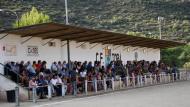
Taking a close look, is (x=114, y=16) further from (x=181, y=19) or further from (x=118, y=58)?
(x=118, y=58)

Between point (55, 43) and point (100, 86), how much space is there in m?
4.11

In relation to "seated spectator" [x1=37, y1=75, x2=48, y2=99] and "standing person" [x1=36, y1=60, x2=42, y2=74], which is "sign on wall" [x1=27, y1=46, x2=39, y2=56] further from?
"seated spectator" [x1=37, y1=75, x2=48, y2=99]

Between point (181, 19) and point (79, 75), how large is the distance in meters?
77.1

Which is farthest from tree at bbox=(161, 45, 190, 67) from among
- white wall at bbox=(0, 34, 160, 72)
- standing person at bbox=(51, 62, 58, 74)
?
standing person at bbox=(51, 62, 58, 74)

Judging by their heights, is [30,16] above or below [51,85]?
above

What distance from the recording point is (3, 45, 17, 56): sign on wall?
27341 millimetres

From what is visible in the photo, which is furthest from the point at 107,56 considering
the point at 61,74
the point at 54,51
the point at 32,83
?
the point at 32,83

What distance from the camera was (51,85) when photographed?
1004 inches

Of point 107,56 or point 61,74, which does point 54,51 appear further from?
point 107,56

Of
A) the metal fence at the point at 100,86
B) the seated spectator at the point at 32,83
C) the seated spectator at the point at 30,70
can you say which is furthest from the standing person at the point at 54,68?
the seated spectator at the point at 32,83

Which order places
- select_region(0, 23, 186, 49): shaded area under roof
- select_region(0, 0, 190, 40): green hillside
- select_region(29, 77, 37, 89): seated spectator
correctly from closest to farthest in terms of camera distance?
1. select_region(29, 77, 37, 89): seated spectator
2. select_region(0, 23, 186, 49): shaded area under roof
3. select_region(0, 0, 190, 40): green hillside

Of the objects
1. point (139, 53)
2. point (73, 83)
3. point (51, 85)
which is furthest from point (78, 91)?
point (139, 53)

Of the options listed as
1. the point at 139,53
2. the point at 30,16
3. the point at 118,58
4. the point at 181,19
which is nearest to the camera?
the point at 118,58

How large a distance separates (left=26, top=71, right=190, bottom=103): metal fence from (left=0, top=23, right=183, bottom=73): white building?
2.84 m
